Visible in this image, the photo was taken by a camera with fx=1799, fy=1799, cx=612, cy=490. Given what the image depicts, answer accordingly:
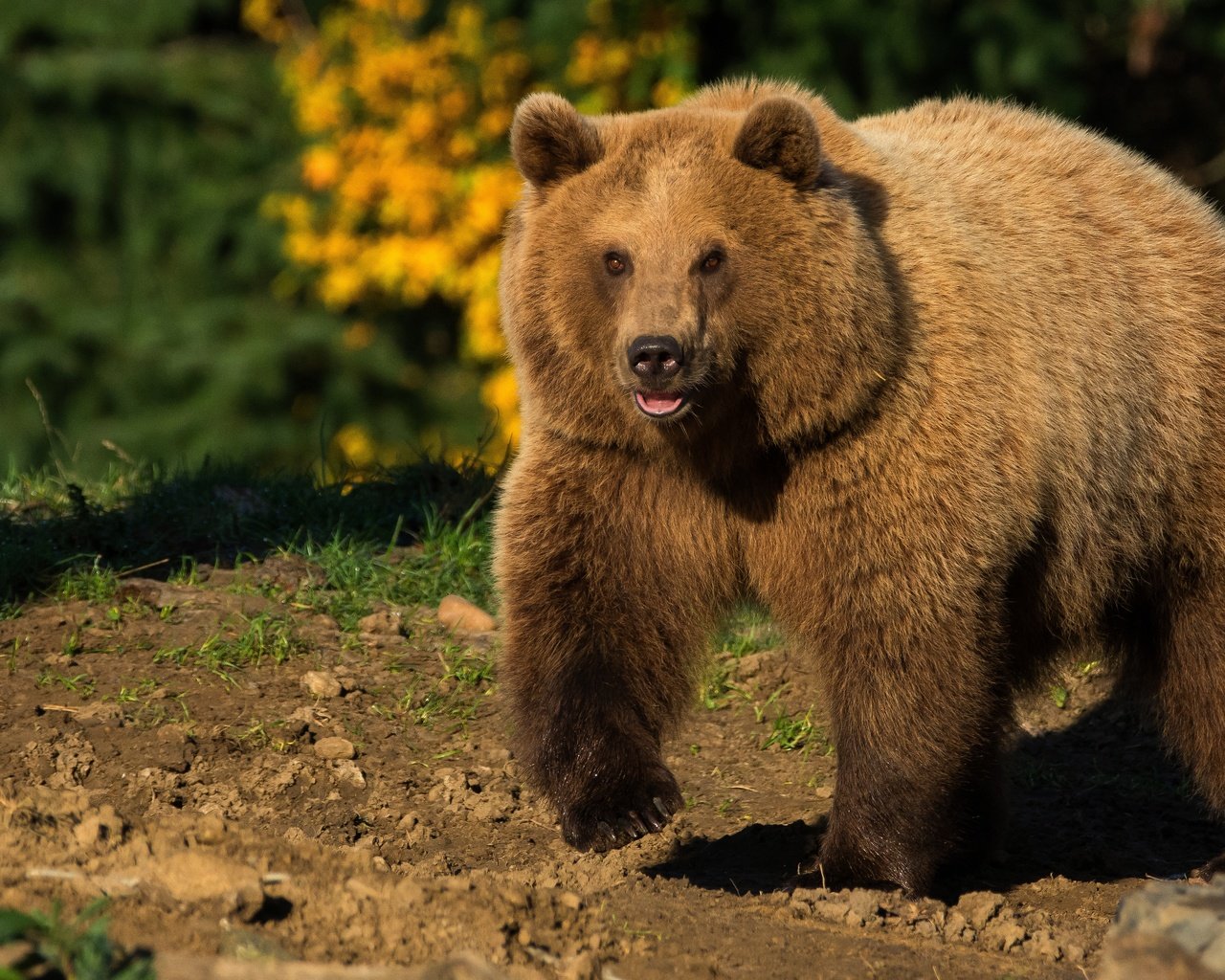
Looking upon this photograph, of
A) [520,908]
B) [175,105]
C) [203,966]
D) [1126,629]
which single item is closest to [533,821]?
[520,908]

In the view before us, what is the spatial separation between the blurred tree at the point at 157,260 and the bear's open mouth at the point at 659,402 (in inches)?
356

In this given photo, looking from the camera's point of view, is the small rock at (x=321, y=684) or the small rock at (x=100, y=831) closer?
the small rock at (x=100, y=831)

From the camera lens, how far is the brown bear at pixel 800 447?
15.6 ft

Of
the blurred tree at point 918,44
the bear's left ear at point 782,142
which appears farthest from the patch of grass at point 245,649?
the blurred tree at point 918,44

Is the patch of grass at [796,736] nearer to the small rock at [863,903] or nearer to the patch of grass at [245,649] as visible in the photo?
the small rock at [863,903]

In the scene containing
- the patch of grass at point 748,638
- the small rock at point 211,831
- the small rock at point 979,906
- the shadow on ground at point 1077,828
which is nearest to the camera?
the small rock at point 211,831

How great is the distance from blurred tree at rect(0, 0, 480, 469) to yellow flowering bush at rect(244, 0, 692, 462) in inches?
49.1

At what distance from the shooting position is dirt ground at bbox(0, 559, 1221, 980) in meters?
3.71

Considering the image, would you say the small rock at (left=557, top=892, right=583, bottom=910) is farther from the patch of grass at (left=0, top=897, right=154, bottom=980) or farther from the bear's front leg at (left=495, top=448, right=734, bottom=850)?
the patch of grass at (left=0, top=897, right=154, bottom=980)

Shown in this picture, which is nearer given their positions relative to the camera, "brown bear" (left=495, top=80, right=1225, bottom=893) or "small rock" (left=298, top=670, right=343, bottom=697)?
"brown bear" (left=495, top=80, right=1225, bottom=893)

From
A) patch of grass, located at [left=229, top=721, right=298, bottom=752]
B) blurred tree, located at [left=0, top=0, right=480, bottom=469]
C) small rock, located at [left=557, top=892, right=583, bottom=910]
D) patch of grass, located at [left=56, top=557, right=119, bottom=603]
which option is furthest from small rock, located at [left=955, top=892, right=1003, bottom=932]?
blurred tree, located at [left=0, top=0, right=480, bottom=469]

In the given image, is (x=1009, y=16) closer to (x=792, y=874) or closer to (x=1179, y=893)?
(x=792, y=874)

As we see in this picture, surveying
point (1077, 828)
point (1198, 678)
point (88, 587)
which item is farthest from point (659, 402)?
point (1077, 828)

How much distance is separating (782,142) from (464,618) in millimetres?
2349
